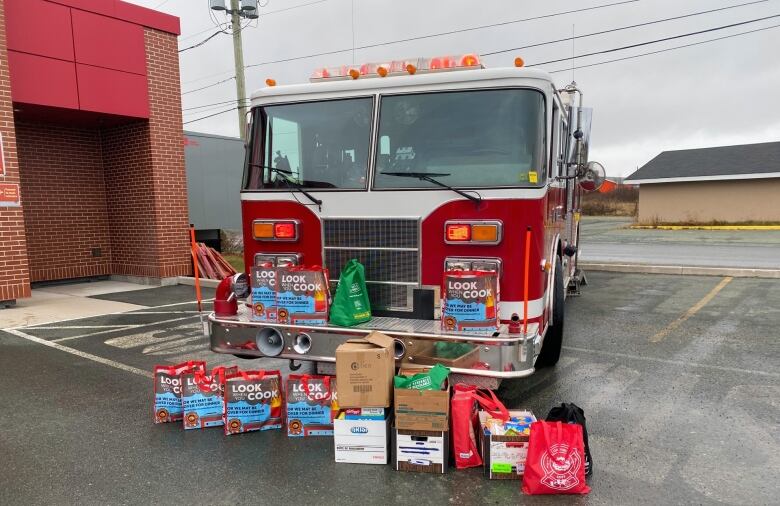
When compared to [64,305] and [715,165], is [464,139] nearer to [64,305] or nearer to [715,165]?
[64,305]

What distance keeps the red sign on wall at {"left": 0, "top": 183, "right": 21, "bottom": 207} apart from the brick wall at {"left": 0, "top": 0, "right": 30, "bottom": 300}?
0.21 ft

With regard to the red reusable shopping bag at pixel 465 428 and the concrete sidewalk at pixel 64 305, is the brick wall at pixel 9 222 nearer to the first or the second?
the concrete sidewalk at pixel 64 305

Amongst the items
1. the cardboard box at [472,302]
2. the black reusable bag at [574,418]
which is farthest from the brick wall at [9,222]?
the black reusable bag at [574,418]

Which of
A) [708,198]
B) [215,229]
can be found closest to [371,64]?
[215,229]

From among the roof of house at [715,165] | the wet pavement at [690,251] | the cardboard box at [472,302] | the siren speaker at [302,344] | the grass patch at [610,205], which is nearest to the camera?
the cardboard box at [472,302]

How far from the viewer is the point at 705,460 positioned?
140 inches

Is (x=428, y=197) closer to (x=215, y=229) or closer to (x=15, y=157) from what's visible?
(x=15, y=157)

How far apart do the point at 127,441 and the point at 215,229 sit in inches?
433

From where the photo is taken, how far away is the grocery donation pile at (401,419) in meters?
3.19

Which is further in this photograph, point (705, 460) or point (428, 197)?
point (428, 197)

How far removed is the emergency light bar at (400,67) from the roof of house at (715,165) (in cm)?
3148

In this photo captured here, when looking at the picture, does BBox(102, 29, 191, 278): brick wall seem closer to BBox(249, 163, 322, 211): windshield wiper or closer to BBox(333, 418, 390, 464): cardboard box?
BBox(249, 163, 322, 211): windshield wiper

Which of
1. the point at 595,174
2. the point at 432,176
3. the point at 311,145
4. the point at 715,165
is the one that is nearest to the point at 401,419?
the point at 432,176

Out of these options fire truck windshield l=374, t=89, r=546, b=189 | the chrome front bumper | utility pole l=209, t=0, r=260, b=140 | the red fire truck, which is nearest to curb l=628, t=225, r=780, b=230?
utility pole l=209, t=0, r=260, b=140
